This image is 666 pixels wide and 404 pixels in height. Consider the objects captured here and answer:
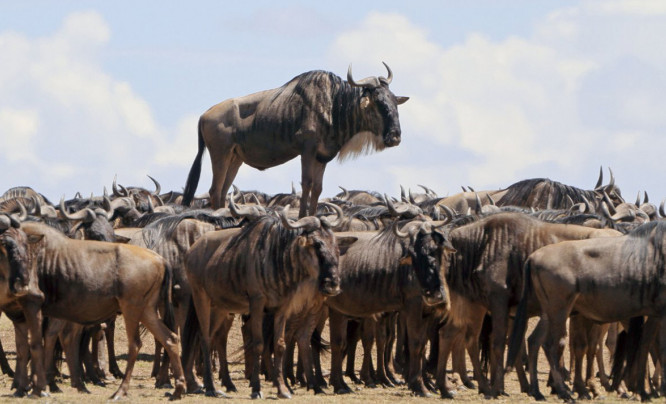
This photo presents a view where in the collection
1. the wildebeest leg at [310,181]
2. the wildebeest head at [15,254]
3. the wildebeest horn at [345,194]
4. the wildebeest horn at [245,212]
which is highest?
the wildebeest horn at [345,194]

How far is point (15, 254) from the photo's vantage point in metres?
14.9

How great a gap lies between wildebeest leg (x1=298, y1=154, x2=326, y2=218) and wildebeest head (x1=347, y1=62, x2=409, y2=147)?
0.98 metres

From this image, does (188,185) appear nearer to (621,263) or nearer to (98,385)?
(98,385)

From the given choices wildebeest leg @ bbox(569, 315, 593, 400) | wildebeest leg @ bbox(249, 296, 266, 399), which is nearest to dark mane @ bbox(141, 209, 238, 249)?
wildebeest leg @ bbox(249, 296, 266, 399)

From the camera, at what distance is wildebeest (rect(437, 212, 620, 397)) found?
16484mm

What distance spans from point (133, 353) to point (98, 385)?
118 inches

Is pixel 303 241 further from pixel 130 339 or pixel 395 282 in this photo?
pixel 130 339

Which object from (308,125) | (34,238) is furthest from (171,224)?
(34,238)

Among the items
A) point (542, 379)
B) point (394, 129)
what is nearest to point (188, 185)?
point (394, 129)

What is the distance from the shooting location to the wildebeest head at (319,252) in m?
16.0

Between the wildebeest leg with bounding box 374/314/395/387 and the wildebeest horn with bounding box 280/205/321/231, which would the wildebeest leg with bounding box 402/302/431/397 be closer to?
the wildebeest horn with bounding box 280/205/321/231

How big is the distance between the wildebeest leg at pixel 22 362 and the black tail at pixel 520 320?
5344 mm

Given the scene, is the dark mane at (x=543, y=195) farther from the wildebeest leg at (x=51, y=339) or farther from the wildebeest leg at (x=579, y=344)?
the wildebeest leg at (x=51, y=339)

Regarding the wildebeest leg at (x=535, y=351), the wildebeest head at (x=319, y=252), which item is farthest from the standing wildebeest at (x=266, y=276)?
the wildebeest leg at (x=535, y=351)
